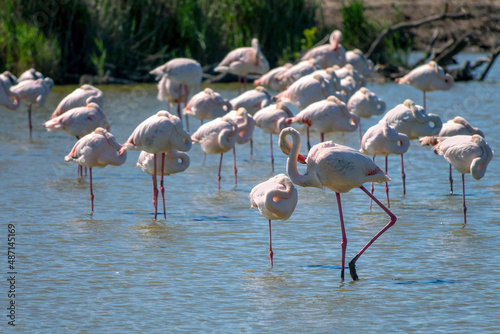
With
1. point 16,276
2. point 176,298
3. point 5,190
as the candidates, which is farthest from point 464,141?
point 5,190

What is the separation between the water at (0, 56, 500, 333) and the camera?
502cm

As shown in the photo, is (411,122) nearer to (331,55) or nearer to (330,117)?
(330,117)

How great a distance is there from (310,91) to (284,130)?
561 cm

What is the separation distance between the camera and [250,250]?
21.7 feet

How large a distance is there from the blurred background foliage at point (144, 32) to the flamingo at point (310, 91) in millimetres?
8955

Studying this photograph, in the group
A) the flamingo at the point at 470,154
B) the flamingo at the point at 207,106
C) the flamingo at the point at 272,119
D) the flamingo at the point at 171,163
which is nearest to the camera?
the flamingo at the point at 470,154

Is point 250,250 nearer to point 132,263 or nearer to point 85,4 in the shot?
point 132,263

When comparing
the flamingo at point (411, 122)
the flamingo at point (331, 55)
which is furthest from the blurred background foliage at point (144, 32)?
the flamingo at point (411, 122)

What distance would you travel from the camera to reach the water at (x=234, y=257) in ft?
16.5

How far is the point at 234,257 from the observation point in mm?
6398

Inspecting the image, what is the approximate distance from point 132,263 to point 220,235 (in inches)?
41.7

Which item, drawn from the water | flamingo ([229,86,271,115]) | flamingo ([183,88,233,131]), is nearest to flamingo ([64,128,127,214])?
the water

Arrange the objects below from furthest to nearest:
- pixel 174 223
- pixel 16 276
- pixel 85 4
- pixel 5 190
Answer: pixel 85 4 → pixel 5 190 → pixel 174 223 → pixel 16 276

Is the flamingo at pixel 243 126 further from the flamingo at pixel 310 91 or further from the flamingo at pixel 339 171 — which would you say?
the flamingo at pixel 339 171
